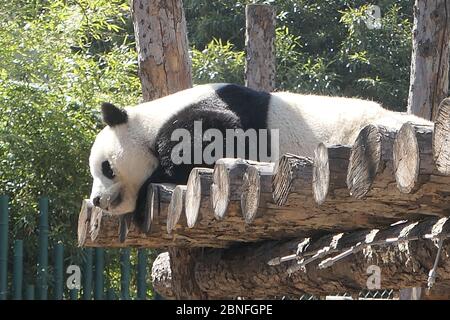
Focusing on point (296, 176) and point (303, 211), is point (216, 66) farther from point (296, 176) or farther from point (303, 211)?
point (296, 176)

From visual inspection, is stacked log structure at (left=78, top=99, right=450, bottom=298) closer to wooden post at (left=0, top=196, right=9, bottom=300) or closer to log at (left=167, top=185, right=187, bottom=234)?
log at (left=167, top=185, right=187, bottom=234)

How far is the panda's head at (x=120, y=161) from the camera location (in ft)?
12.8

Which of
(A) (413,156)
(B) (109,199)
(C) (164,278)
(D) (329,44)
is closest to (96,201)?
(B) (109,199)

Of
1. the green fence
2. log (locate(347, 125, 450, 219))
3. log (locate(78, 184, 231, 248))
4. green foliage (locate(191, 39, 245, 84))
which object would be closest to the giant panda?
log (locate(78, 184, 231, 248))

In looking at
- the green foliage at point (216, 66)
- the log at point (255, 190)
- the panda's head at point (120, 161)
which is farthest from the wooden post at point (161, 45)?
the green foliage at point (216, 66)

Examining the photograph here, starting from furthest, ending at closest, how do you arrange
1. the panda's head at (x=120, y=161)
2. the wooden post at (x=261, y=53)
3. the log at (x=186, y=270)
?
the wooden post at (x=261, y=53) < the log at (x=186, y=270) < the panda's head at (x=120, y=161)

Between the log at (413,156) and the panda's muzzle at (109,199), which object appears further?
the panda's muzzle at (109,199)

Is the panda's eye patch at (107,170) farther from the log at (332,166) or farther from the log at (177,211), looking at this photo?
the log at (332,166)

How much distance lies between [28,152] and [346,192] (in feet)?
12.5

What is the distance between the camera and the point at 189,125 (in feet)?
12.6

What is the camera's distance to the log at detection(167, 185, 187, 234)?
3.38 meters

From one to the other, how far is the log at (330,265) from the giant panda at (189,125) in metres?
0.46

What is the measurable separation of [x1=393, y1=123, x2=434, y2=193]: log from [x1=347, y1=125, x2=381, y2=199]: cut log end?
7cm

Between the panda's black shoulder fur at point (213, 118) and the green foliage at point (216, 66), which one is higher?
the green foliage at point (216, 66)
